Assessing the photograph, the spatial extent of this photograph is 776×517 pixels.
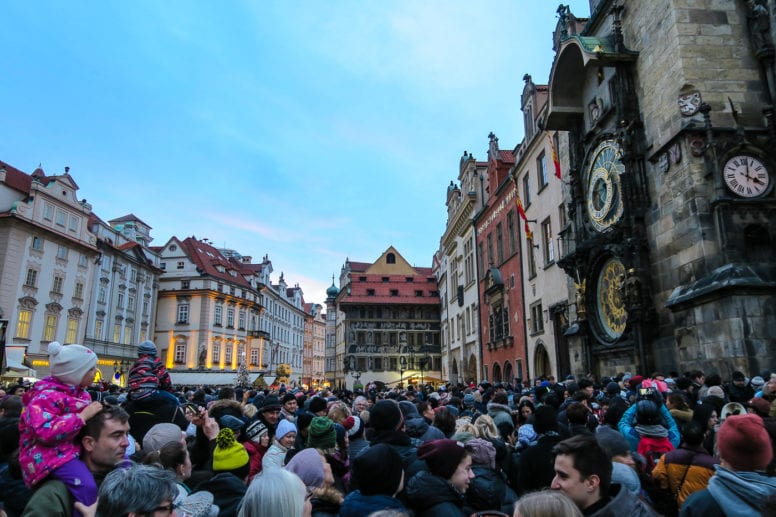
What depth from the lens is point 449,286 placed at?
47.7m

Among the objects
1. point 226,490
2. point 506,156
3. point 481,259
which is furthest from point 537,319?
point 226,490

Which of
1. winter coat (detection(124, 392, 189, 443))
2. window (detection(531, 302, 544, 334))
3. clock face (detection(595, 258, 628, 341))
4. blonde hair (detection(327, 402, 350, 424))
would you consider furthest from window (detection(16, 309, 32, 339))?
blonde hair (detection(327, 402, 350, 424))

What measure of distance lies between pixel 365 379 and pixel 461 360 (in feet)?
81.8

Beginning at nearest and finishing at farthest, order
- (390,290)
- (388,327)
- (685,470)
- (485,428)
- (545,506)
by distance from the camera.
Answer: (545,506)
(685,470)
(485,428)
(388,327)
(390,290)

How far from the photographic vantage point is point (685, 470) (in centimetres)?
421

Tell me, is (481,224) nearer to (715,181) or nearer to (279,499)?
(715,181)

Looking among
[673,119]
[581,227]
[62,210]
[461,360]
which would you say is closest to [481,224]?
[461,360]

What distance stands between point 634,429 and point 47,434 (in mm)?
5189

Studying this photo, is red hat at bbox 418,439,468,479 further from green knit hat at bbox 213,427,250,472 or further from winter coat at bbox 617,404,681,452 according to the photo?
winter coat at bbox 617,404,681,452

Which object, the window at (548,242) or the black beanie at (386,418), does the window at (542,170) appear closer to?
the window at (548,242)

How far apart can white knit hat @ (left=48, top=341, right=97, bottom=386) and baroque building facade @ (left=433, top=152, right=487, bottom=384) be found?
3376 cm

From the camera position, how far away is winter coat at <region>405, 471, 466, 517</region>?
3277mm

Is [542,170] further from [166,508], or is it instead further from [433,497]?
[166,508]

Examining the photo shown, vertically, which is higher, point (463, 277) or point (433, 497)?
point (463, 277)
